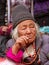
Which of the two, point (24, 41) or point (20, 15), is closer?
point (24, 41)

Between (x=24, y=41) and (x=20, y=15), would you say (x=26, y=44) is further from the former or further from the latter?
(x=20, y=15)

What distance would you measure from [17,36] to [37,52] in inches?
6.0

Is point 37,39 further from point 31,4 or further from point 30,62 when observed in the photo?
point 31,4

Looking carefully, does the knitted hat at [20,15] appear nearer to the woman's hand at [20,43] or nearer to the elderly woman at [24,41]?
the elderly woman at [24,41]

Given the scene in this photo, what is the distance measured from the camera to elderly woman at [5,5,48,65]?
1.35 m

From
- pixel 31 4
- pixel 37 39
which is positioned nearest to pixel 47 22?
pixel 31 4

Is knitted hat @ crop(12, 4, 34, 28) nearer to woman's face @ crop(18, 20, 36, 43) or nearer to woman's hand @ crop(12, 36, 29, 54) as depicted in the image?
woman's face @ crop(18, 20, 36, 43)

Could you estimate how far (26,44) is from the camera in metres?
1.39

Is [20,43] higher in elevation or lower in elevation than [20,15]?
lower

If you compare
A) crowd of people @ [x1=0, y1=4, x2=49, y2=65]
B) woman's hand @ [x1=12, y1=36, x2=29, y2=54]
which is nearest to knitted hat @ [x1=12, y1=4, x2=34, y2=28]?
crowd of people @ [x1=0, y1=4, x2=49, y2=65]

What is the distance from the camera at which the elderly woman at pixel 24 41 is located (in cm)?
135

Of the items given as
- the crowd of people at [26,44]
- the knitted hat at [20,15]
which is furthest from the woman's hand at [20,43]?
the knitted hat at [20,15]

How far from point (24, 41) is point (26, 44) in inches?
2.4

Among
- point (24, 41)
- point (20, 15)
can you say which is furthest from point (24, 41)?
point (20, 15)
